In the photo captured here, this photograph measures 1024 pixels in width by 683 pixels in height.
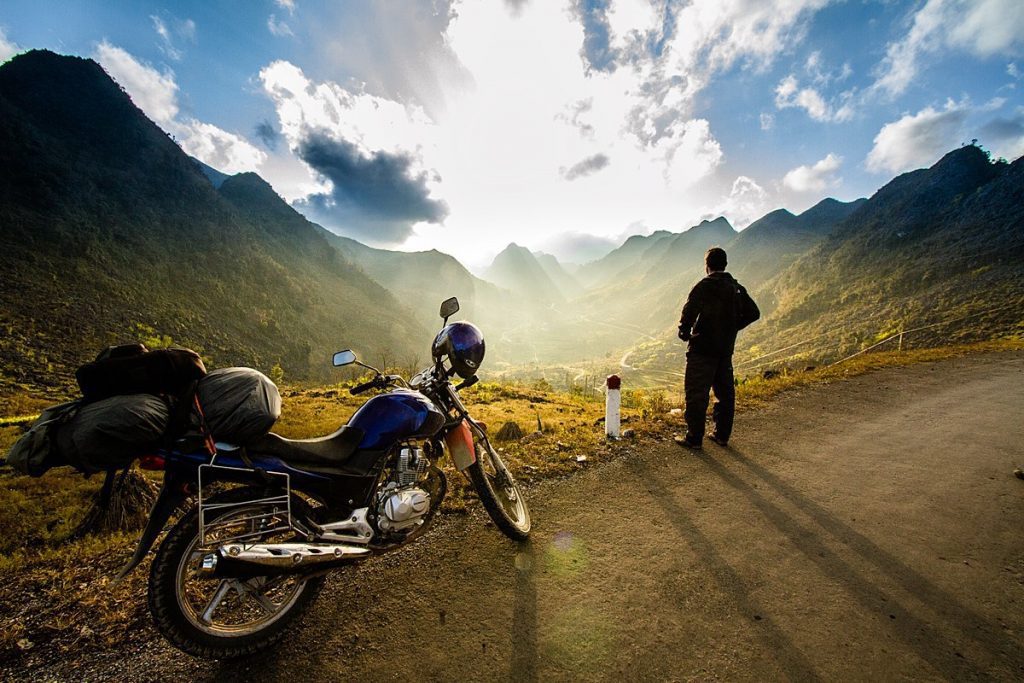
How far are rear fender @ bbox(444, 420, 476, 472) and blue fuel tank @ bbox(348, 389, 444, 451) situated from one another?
1.11 ft

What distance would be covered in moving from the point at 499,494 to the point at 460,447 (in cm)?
77

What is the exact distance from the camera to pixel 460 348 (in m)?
3.24

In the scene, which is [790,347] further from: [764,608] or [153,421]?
Result: [153,421]

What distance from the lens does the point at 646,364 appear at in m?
56.5

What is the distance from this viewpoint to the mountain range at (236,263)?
28250mm

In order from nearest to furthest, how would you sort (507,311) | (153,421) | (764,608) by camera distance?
(153,421) < (764,608) < (507,311)

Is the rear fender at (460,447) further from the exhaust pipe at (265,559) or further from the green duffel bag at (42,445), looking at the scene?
the green duffel bag at (42,445)

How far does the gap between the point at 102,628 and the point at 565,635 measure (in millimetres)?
2869

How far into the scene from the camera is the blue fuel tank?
2717 millimetres

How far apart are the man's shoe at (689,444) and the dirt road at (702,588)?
0.58 m

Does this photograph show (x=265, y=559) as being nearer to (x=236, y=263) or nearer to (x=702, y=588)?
(x=702, y=588)

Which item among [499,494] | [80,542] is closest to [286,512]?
[499,494]

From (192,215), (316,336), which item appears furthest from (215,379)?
(192,215)

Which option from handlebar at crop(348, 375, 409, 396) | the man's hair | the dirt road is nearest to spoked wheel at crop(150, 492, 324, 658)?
the dirt road
